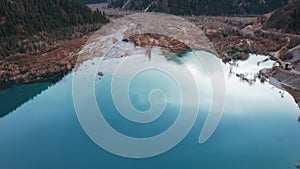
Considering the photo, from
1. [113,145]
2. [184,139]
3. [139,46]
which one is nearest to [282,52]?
[139,46]

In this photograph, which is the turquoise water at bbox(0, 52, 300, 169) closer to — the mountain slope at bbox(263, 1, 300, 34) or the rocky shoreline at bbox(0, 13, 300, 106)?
the rocky shoreline at bbox(0, 13, 300, 106)

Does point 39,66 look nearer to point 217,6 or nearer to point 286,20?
point 286,20

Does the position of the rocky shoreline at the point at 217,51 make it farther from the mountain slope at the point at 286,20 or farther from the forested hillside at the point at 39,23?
the forested hillside at the point at 39,23

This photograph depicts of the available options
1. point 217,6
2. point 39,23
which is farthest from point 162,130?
point 217,6

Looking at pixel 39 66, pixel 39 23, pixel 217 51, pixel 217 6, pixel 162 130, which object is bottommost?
pixel 162 130

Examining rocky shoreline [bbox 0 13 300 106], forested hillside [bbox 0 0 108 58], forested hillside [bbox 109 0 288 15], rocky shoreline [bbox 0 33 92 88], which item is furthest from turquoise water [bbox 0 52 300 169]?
forested hillside [bbox 109 0 288 15]

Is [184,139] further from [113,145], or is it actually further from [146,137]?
[113,145]
